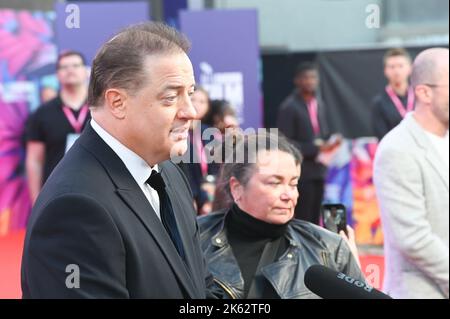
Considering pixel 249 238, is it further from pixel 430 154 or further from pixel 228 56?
pixel 228 56

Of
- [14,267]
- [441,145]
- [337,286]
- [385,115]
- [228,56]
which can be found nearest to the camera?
[337,286]

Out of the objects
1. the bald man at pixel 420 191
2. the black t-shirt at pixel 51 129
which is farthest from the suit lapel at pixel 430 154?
the black t-shirt at pixel 51 129

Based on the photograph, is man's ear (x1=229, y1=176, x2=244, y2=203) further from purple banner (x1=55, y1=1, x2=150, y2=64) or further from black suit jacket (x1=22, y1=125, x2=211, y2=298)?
purple banner (x1=55, y1=1, x2=150, y2=64)

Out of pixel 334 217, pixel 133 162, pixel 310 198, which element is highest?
pixel 133 162

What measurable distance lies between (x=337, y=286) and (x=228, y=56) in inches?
223

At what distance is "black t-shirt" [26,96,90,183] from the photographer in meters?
6.41

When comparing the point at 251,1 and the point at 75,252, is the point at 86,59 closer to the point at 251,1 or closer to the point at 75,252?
the point at 251,1

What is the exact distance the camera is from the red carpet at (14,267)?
11.2 feet

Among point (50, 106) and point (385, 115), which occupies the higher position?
point (50, 106)

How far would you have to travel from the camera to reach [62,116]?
646 centimetres

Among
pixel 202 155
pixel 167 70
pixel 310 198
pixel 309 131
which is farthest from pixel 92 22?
pixel 167 70

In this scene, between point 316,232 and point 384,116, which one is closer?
point 316,232

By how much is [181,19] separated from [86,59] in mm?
1094
